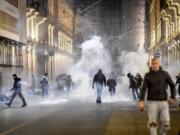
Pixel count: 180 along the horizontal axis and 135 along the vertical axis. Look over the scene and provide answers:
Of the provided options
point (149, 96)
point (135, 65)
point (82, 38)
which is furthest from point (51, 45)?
point (149, 96)

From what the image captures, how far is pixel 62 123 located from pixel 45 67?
49.2 m

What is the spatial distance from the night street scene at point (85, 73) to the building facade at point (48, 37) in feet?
0.37

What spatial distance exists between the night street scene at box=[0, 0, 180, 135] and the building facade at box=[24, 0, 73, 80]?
11 centimetres

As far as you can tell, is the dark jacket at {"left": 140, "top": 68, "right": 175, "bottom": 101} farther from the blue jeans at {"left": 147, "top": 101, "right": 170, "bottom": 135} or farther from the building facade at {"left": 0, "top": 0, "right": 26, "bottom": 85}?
the building facade at {"left": 0, "top": 0, "right": 26, "bottom": 85}

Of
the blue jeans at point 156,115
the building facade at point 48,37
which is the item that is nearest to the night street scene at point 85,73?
the blue jeans at point 156,115

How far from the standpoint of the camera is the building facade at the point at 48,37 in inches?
2205

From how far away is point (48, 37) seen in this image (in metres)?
69.2

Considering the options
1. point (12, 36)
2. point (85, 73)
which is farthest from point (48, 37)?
point (12, 36)

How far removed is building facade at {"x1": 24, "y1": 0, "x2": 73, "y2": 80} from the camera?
56000mm

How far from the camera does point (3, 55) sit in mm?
44812

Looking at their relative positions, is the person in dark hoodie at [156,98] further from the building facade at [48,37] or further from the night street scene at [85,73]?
the building facade at [48,37]

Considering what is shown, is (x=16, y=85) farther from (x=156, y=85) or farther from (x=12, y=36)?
(x=12, y=36)

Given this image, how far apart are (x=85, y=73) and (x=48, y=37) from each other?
1527 cm

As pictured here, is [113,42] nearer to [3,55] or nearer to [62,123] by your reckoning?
[3,55]
